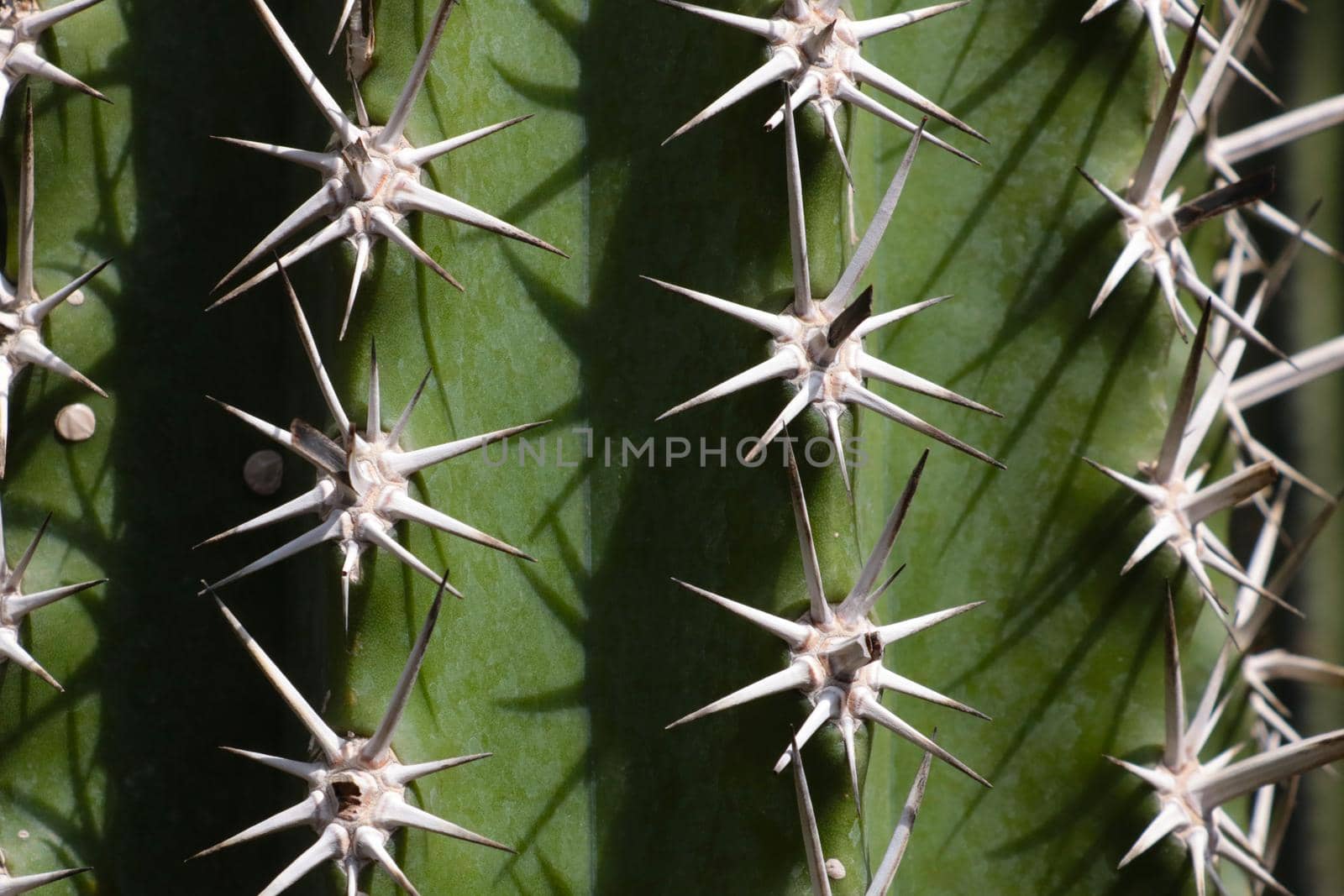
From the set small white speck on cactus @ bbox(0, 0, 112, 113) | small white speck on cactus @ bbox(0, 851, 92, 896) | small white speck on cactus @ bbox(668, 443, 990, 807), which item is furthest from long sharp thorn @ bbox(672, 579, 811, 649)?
small white speck on cactus @ bbox(0, 0, 112, 113)

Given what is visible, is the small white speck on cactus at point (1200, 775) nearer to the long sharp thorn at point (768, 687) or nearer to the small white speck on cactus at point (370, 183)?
the long sharp thorn at point (768, 687)

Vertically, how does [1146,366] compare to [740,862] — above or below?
above

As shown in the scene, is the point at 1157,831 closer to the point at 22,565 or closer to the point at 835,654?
the point at 835,654

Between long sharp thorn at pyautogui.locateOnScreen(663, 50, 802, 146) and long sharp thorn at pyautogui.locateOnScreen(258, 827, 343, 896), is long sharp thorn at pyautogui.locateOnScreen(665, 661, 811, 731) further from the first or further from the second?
long sharp thorn at pyautogui.locateOnScreen(663, 50, 802, 146)

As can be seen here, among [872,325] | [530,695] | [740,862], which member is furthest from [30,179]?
[740,862]

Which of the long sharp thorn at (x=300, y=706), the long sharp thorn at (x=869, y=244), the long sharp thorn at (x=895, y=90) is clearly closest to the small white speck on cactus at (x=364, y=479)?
the long sharp thorn at (x=300, y=706)

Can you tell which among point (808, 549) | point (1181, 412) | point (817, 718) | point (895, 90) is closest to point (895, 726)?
point (817, 718)

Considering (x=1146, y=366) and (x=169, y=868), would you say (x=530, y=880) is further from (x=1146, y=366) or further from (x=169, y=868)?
(x=1146, y=366)
